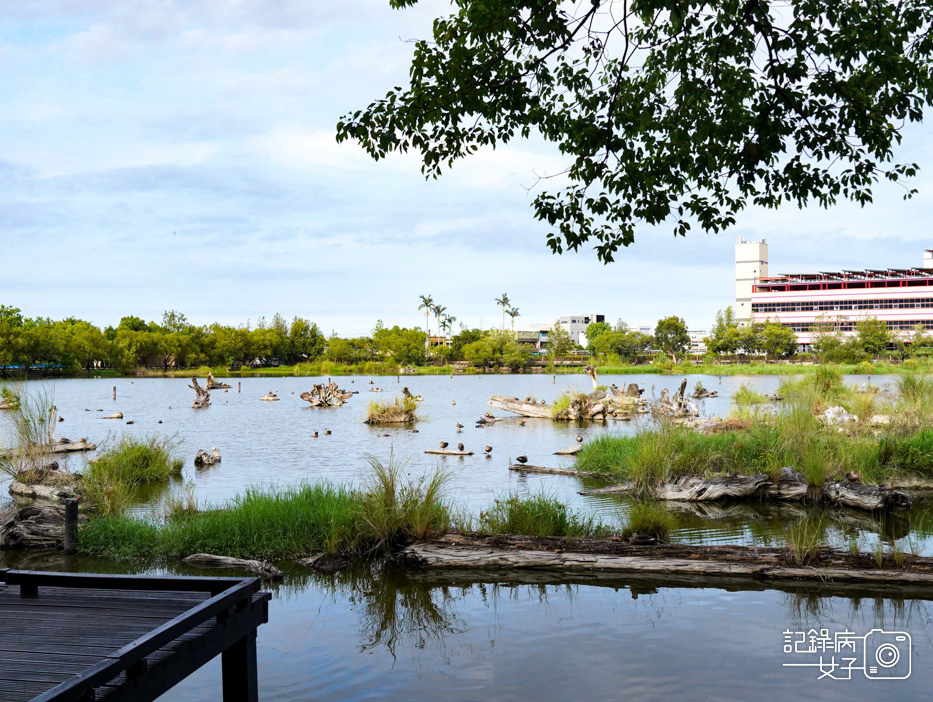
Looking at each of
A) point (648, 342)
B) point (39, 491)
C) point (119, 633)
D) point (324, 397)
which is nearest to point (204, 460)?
point (39, 491)

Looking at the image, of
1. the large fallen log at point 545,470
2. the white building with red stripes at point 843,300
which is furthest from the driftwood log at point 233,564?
the white building with red stripes at point 843,300

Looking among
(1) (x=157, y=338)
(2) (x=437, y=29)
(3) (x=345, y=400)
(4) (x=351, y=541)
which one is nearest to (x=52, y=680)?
(4) (x=351, y=541)

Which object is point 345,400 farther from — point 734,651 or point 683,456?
point 734,651

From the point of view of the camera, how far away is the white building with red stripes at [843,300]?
107375mm

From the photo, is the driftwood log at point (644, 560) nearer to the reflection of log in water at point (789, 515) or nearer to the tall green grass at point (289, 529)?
the tall green grass at point (289, 529)

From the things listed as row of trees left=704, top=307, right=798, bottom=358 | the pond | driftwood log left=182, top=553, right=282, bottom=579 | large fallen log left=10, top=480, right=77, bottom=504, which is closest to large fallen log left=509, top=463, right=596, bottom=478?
the pond

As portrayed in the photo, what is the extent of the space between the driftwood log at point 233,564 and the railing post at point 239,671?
13.3ft

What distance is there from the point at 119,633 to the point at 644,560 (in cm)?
628

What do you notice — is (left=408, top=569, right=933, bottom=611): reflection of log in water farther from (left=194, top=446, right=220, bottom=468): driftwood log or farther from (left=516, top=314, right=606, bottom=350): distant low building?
(left=516, top=314, right=606, bottom=350): distant low building

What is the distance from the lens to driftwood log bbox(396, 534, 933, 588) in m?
8.45

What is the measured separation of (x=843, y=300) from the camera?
114 m

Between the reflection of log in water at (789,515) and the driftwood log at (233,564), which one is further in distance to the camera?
the reflection of log in water at (789,515)

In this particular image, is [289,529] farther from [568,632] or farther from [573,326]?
[573,326]

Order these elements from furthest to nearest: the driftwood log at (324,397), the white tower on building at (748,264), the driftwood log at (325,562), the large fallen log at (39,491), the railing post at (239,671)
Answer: the white tower on building at (748,264)
the driftwood log at (324,397)
the large fallen log at (39,491)
the driftwood log at (325,562)
the railing post at (239,671)
